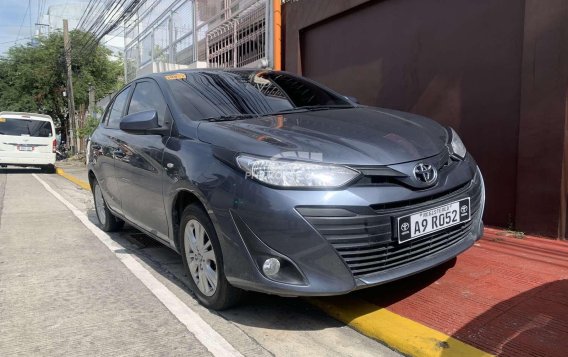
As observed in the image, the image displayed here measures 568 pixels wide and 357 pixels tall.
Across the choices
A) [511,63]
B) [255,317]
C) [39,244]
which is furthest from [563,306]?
[39,244]

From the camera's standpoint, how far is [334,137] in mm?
2873

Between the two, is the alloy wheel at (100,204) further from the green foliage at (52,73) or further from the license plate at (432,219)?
the green foliage at (52,73)

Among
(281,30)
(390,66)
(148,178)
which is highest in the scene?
(281,30)

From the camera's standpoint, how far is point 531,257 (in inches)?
150

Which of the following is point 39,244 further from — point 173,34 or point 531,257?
point 173,34

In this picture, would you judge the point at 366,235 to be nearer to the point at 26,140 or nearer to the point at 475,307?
the point at 475,307

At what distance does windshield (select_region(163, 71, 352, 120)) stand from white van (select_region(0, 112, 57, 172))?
1345 cm

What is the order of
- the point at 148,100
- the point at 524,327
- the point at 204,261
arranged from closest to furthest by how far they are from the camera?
the point at 524,327, the point at 204,261, the point at 148,100

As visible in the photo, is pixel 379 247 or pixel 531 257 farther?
pixel 531 257

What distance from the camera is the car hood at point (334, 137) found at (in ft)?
8.78

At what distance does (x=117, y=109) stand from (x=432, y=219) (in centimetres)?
359

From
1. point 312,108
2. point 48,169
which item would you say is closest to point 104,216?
point 312,108

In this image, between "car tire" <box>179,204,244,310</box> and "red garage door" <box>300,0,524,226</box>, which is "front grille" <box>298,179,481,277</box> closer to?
"car tire" <box>179,204,244,310</box>

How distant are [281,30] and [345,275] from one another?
22.7 feet
